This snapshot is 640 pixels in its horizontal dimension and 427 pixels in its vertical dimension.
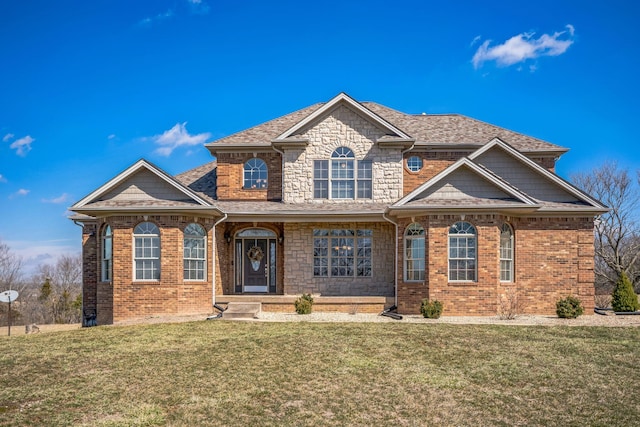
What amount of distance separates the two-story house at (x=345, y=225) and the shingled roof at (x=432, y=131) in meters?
0.11

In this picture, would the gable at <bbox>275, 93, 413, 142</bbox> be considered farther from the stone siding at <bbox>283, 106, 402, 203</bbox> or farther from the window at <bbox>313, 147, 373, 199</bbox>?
the window at <bbox>313, 147, 373, 199</bbox>

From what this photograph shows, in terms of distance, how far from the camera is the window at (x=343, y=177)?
1989 centimetres

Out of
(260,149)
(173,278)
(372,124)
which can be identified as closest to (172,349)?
(173,278)

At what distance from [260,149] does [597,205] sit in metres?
12.0

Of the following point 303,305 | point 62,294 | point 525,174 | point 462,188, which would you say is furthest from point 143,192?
point 62,294

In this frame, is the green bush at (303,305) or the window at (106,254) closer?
the green bush at (303,305)

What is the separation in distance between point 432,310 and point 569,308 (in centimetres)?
435

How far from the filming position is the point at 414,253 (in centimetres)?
1744

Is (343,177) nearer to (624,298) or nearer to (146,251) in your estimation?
(146,251)

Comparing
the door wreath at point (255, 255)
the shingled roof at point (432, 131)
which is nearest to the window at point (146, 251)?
the door wreath at point (255, 255)

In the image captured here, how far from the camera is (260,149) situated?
66.8ft

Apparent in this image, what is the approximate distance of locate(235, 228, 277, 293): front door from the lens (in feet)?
66.8

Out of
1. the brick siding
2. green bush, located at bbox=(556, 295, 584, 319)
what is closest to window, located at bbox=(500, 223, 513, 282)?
the brick siding

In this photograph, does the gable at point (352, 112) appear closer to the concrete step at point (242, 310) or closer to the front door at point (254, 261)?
the front door at point (254, 261)
